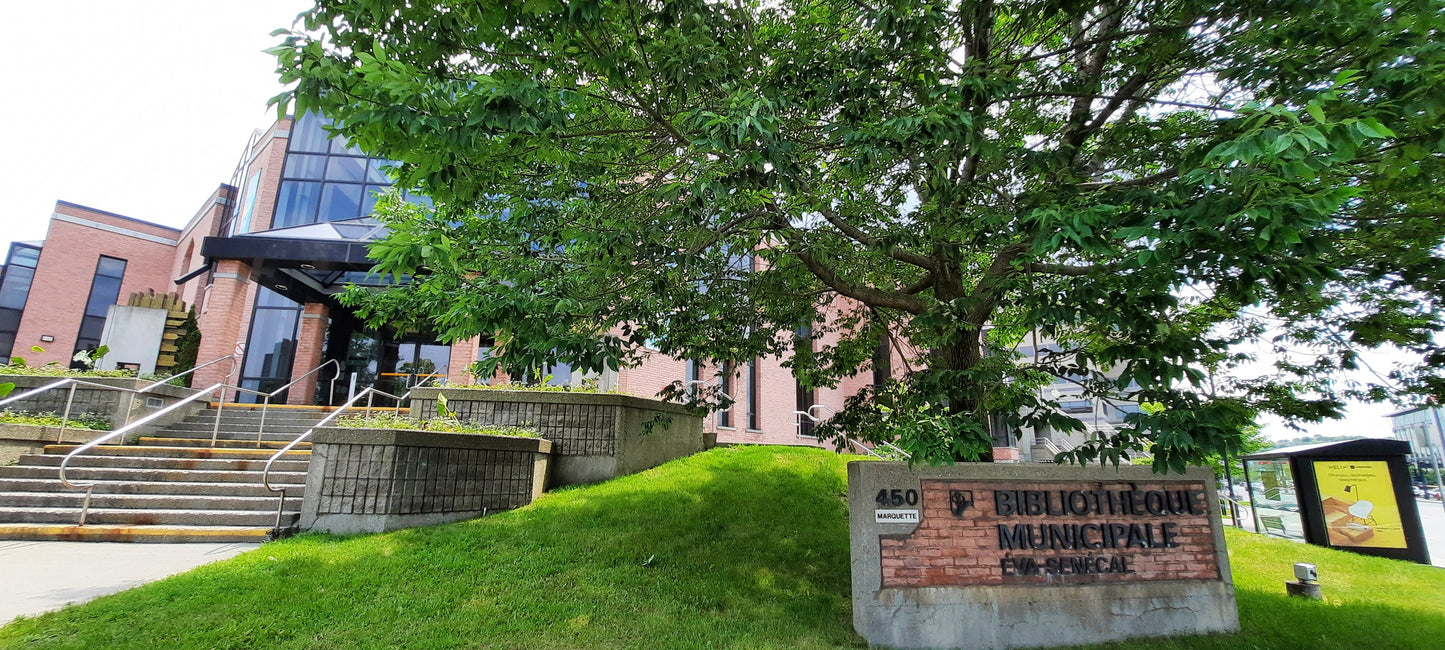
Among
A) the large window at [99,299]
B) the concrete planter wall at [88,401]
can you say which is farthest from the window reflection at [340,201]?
the large window at [99,299]

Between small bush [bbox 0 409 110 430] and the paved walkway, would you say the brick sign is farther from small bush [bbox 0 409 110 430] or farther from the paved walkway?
small bush [bbox 0 409 110 430]

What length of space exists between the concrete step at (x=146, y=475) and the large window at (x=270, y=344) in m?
8.63

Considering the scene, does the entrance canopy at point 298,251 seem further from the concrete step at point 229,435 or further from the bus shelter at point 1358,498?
the bus shelter at point 1358,498

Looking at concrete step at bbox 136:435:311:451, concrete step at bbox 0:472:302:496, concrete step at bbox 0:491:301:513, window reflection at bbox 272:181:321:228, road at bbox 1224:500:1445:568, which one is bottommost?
road at bbox 1224:500:1445:568

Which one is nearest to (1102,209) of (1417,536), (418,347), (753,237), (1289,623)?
(753,237)

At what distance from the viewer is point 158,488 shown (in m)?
7.39

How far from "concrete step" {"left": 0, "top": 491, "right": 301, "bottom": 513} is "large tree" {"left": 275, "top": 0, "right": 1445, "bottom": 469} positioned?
273 cm

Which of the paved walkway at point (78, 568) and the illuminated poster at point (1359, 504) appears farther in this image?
the illuminated poster at point (1359, 504)

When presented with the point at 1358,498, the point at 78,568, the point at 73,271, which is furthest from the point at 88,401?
the point at 1358,498

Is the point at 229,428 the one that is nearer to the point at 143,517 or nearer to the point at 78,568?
the point at 143,517

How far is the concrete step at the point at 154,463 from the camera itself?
7926mm

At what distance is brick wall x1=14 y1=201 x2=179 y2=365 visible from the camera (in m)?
21.9

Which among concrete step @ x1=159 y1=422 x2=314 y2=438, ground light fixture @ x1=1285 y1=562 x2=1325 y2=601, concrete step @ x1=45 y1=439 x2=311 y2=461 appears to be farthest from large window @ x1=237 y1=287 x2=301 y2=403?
ground light fixture @ x1=1285 y1=562 x2=1325 y2=601

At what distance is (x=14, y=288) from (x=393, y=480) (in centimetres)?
2830
